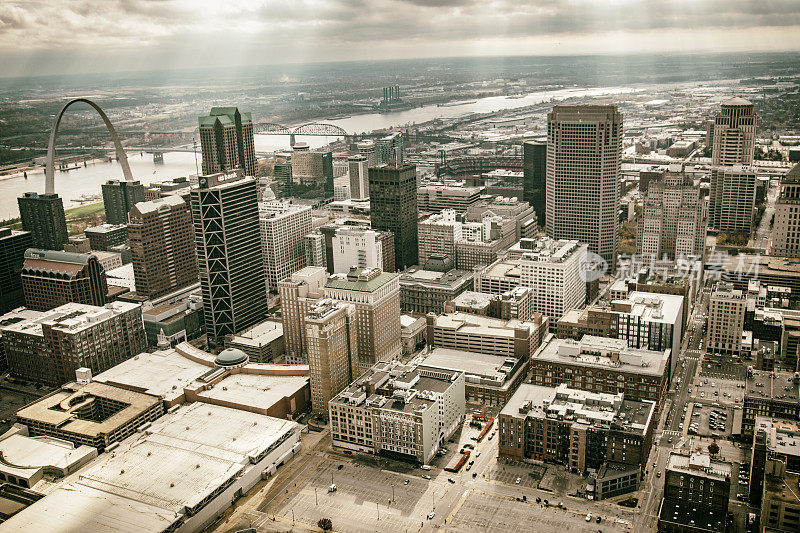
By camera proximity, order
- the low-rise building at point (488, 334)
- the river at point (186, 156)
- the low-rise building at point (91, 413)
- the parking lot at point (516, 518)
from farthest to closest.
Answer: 1. the river at point (186, 156)
2. the low-rise building at point (488, 334)
3. the low-rise building at point (91, 413)
4. the parking lot at point (516, 518)

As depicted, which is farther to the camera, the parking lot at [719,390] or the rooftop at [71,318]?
the rooftop at [71,318]

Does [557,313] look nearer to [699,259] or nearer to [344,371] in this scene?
[699,259]

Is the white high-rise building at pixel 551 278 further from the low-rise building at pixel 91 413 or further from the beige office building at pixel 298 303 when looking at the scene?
the low-rise building at pixel 91 413

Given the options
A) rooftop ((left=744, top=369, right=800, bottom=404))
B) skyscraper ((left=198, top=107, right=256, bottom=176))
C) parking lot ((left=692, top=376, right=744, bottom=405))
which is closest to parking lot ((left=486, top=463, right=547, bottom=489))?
rooftop ((left=744, top=369, right=800, bottom=404))

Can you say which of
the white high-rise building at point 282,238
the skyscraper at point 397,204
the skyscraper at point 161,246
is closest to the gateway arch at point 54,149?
the skyscraper at point 161,246

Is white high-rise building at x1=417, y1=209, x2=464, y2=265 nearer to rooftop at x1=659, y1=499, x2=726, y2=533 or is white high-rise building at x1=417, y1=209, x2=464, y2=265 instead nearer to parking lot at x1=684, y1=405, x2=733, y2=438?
parking lot at x1=684, y1=405, x2=733, y2=438
